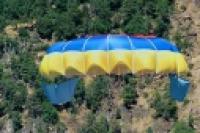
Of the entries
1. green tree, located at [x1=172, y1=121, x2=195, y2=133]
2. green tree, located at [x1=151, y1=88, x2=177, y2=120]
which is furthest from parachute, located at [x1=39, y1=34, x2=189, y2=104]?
green tree, located at [x1=151, y1=88, x2=177, y2=120]

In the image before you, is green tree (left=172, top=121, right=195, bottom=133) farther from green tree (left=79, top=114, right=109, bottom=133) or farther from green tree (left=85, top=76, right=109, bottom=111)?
green tree (left=85, top=76, right=109, bottom=111)

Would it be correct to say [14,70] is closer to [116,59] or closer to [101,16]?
[101,16]

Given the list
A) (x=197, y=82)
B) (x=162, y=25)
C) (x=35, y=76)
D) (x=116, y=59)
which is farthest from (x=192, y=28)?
(x=116, y=59)

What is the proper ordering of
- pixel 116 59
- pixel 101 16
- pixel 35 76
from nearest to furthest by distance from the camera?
pixel 116 59 → pixel 35 76 → pixel 101 16

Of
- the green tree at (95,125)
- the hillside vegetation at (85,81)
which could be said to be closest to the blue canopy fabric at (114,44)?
the hillside vegetation at (85,81)

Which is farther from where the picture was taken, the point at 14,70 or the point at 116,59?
the point at 14,70

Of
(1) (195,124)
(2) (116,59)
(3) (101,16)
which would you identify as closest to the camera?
(2) (116,59)

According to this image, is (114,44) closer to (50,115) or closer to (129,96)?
(129,96)
